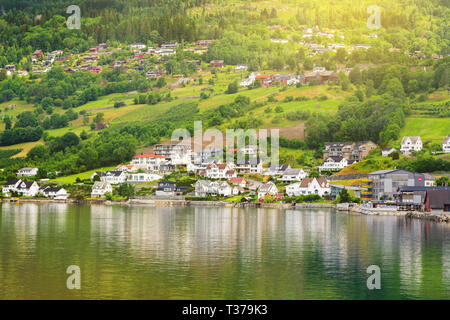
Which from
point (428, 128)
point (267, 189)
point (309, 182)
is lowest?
point (267, 189)

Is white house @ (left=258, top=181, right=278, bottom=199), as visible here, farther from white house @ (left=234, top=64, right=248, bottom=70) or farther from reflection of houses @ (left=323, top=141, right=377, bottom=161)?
white house @ (left=234, top=64, right=248, bottom=70)

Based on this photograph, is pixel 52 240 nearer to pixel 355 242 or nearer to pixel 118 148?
pixel 355 242

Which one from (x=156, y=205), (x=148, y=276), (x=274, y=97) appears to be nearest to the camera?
(x=148, y=276)

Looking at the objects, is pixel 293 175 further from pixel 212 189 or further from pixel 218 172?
pixel 218 172

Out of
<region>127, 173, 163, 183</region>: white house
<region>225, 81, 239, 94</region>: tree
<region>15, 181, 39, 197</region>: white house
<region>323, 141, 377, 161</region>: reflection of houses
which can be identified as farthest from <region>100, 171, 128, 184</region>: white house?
<region>225, 81, 239, 94</region>: tree

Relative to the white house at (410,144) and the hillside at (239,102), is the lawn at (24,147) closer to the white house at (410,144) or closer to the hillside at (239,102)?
the hillside at (239,102)

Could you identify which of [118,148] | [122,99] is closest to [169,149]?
[118,148]

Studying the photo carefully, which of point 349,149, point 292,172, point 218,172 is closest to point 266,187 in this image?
point 292,172
